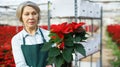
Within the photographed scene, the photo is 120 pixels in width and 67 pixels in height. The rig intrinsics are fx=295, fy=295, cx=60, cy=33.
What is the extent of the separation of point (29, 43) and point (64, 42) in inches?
14.6

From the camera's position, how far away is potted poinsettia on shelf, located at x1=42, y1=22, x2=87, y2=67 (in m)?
1.72

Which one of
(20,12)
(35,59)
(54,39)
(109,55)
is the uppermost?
(20,12)

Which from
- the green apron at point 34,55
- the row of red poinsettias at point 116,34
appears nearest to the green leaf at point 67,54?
the green apron at point 34,55

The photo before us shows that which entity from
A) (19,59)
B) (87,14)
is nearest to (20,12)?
(19,59)

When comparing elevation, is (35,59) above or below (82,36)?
below

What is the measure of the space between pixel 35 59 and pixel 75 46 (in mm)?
348

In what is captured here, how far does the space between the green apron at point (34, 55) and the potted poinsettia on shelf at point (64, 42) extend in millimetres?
210

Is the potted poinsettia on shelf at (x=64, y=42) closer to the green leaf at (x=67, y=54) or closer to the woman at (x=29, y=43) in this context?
the green leaf at (x=67, y=54)

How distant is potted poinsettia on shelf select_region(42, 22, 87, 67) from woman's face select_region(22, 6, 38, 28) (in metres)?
0.28

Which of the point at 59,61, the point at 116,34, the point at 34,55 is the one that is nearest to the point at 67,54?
the point at 59,61

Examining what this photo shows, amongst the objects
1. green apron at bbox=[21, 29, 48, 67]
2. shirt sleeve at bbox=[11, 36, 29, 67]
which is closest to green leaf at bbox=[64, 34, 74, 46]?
green apron at bbox=[21, 29, 48, 67]

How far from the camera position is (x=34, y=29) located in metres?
2.04

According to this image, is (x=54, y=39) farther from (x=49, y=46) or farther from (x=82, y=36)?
(x=82, y=36)

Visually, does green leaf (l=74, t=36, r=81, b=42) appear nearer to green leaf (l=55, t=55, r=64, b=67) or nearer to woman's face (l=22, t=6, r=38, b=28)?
green leaf (l=55, t=55, r=64, b=67)
